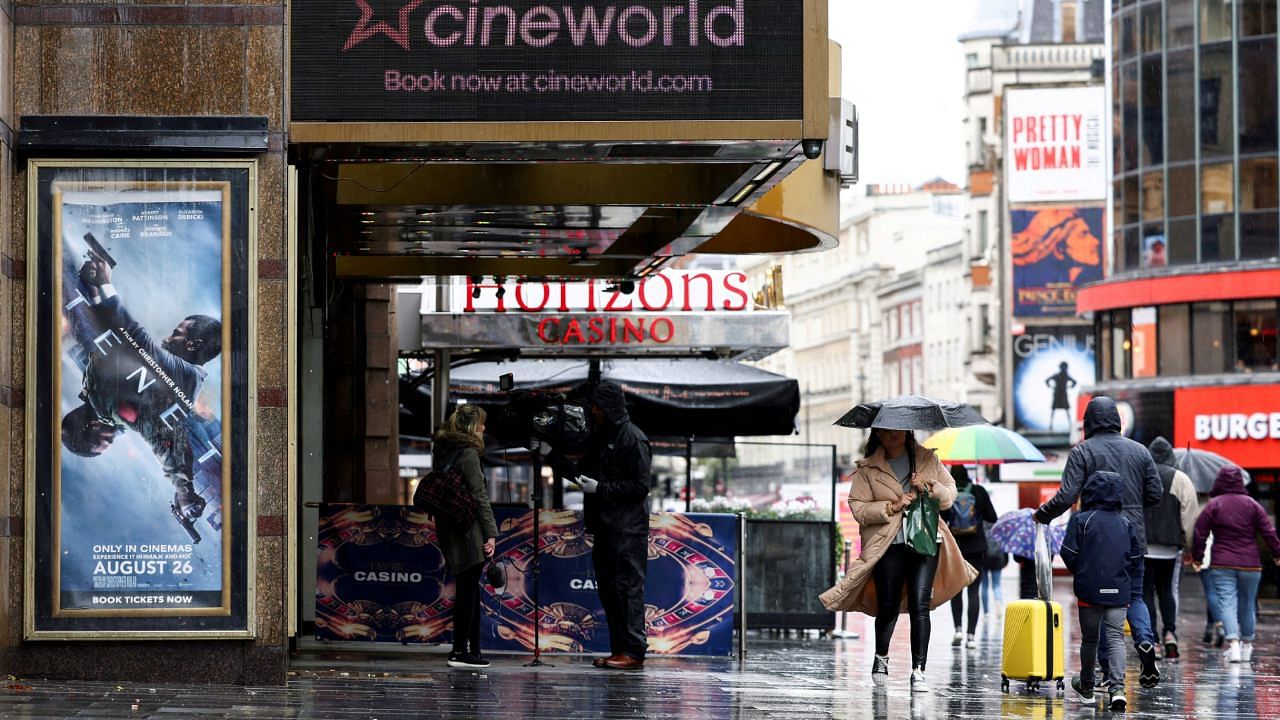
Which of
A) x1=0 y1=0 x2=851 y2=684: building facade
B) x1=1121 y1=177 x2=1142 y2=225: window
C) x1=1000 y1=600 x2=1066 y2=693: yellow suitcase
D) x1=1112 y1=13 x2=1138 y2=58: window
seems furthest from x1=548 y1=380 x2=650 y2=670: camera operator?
x1=1112 y1=13 x2=1138 y2=58: window

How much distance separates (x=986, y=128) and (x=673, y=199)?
76855mm

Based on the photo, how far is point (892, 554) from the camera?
515 inches

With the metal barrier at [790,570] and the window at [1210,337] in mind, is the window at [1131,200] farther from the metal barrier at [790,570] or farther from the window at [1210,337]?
the metal barrier at [790,570]

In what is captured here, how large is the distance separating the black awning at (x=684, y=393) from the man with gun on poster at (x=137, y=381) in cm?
898

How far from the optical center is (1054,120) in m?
67.4

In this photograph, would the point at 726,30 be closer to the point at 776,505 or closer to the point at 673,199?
the point at 673,199

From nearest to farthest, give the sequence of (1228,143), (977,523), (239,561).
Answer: (239,561) < (977,523) < (1228,143)

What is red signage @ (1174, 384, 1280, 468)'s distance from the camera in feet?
150

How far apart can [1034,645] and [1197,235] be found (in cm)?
3706

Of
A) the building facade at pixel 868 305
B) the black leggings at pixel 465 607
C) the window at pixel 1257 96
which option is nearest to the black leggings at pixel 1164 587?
the black leggings at pixel 465 607

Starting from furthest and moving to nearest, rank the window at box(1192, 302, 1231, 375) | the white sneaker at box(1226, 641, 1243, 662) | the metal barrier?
the window at box(1192, 302, 1231, 375) < the metal barrier < the white sneaker at box(1226, 641, 1243, 662)

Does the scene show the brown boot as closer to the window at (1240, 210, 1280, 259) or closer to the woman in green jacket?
the woman in green jacket

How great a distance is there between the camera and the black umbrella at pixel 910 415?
13008mm

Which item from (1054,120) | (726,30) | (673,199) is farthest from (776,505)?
(1054,120)
